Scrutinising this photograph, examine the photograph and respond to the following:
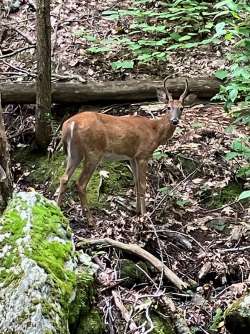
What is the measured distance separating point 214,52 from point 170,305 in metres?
6.89

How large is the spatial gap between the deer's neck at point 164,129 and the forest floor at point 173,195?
0.28 m

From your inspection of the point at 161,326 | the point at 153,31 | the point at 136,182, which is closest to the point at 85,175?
the point at 136,182

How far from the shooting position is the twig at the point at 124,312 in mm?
4621

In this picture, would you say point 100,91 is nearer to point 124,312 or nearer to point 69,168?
point 69,168

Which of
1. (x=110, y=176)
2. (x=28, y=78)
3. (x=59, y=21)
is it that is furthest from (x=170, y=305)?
(x=59, y=21)

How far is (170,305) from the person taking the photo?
5.11m

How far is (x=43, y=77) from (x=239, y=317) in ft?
16.4

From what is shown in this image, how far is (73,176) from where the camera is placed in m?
8.29

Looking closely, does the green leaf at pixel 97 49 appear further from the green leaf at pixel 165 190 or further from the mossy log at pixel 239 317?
the mossy log at pixel 239 317

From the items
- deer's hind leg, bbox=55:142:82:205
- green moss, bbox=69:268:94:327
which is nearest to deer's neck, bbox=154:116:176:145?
deer's hind leg, bbox=55:142:82:205

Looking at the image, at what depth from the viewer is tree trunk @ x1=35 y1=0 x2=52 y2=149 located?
825 cm

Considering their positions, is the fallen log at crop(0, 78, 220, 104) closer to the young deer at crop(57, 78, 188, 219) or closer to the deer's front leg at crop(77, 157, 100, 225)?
the young deer at crop(57, 78, 188, 219)

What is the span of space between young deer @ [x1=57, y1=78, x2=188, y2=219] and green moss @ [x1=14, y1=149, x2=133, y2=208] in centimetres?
36

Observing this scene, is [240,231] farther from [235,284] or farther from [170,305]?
[170,305]
